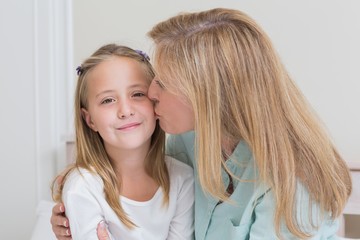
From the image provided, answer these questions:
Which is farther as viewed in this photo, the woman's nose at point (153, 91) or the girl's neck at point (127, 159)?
the girl's neck at point (127, 159)

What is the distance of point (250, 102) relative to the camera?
3.62 feet

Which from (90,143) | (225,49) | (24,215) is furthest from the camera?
(24,215)

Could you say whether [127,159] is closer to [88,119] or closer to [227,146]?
[88,119]

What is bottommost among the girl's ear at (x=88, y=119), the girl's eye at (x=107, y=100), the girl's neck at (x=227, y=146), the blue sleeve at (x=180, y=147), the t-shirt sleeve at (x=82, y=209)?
the t-shirt sleeve at (x=82, y=209)

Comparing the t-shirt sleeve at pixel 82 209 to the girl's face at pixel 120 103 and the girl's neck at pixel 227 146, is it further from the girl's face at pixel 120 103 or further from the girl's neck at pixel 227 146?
the girl's neck at pixel 227 146

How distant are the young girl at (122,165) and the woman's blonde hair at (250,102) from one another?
0.13 metres

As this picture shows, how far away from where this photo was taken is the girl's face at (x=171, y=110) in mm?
1174

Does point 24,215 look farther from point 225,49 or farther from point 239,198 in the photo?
point 225,49

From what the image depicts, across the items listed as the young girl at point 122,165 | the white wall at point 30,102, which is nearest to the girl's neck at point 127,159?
the young girl at point 122,165

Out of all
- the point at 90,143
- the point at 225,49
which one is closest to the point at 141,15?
the point at 90,143

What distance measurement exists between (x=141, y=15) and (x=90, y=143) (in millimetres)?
702

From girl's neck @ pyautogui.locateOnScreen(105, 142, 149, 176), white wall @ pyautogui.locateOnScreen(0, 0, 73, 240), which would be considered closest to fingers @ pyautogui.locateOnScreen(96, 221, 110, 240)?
girl's neck @ pyautogui.locateOnScreen(105, 142, 149, 176)

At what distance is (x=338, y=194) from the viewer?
3.78ft

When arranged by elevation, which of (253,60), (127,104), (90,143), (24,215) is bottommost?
(24,215)
